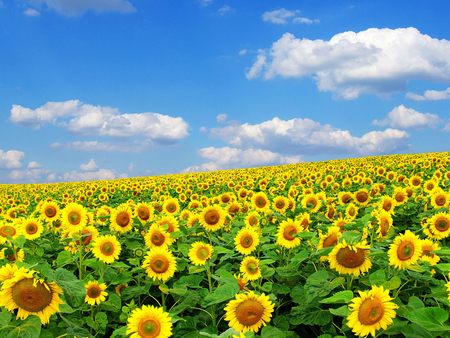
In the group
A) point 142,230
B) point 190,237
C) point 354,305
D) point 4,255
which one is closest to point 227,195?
point 190,237

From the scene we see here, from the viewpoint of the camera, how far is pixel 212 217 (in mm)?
5180

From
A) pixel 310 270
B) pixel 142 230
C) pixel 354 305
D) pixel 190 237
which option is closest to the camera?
pixel 354 305

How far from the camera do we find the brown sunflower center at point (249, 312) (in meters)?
2.94

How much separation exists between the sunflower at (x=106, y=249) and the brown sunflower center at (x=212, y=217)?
1437 millimetres

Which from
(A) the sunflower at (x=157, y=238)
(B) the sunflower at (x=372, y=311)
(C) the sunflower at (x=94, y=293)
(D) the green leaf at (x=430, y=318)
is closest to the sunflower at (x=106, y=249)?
(A) the sunflower at (x=157, y=238)

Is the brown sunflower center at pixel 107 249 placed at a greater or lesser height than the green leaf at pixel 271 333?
greater

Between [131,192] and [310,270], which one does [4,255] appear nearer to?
[310,270]

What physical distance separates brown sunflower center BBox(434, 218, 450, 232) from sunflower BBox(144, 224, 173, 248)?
4306 millimetres

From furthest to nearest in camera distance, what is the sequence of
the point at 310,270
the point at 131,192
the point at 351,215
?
1. the point at 131,192
2. the point at 351,215
3. the point at 310,270

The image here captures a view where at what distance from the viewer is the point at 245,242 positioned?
4586mm

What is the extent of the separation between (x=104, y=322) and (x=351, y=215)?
5227 millimetres

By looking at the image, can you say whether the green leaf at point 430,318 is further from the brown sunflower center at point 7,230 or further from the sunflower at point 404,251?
the brown sunflower center at point 7,230

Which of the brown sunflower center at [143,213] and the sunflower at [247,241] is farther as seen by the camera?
the brown sunflower center at [143,213]

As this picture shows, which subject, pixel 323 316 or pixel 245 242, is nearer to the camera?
pixel 323 316
